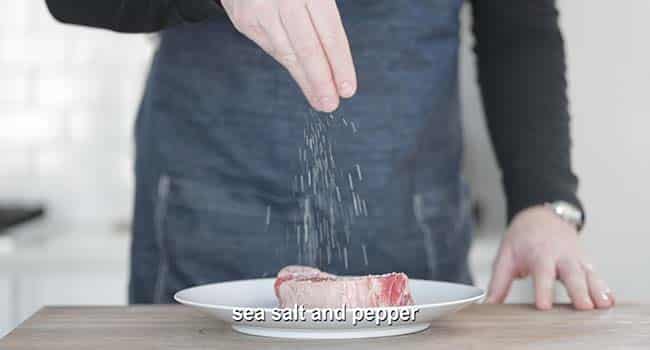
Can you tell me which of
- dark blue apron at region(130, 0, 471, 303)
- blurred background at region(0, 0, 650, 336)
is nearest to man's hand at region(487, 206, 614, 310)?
dark blue apron at region(130, 0, 471, 303)

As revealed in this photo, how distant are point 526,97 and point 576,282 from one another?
360 mm

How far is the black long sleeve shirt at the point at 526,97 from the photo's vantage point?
4.66ft

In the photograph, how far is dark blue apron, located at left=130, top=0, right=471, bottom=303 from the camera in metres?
1.38

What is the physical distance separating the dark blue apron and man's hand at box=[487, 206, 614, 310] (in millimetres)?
142

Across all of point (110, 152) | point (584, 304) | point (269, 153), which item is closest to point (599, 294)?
point (584, 304)

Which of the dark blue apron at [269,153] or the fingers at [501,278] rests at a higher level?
the dark blue apron at [269,153]

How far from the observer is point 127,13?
3.97 ft

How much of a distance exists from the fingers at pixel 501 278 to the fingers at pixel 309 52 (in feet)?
1.60

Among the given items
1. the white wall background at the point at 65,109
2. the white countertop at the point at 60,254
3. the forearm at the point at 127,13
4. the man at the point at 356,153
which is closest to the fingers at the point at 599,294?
the man at the point at 356,153

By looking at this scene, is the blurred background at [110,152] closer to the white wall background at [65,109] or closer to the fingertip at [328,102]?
the white wall background at [65,109]

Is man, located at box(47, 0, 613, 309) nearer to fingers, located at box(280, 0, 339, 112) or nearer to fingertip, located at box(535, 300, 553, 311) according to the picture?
fingertip, located at box(535, 300, 553, 311)

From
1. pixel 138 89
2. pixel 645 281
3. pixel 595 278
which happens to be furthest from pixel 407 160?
pixel 138 89

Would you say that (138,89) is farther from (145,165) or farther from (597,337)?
(597,337)

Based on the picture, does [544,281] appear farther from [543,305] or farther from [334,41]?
[334,41]
